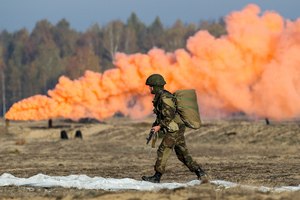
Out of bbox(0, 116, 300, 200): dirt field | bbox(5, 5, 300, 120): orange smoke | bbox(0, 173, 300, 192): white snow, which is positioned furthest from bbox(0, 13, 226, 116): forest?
bbox(0, 173, 300, 192): white snow

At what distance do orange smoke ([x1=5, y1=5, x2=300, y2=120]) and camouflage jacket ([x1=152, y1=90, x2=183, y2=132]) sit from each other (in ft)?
46.9

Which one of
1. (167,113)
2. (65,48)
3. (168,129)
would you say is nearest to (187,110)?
(167,113)

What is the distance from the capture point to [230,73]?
24516 millimetres

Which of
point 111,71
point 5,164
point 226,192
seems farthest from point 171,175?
point 111,71

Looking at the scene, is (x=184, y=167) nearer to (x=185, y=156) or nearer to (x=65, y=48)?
(x=185, y=156)

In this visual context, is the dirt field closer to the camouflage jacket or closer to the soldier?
the soldier

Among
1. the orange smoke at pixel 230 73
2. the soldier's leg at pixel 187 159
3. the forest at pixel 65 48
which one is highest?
the forest at pixel 65 48

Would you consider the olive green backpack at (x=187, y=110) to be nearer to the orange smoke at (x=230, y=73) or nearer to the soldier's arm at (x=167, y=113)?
the soldier's arm at (x=167, y=113)

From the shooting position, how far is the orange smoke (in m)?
23.8

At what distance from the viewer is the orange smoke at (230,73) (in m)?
23.8

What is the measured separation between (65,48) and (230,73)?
9748cm

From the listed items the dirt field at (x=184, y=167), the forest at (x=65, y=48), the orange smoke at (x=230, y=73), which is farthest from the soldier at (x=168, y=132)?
the forest at (x=65, y=48)

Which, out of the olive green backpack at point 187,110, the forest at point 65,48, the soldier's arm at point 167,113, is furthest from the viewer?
the forest at point 65,48

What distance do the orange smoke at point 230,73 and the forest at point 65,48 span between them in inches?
1878
